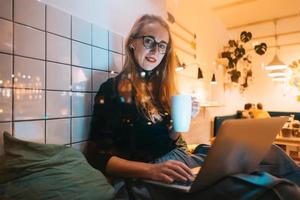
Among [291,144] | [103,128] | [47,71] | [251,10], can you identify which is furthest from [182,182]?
[251,10]

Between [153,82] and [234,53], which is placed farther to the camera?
[234,53]

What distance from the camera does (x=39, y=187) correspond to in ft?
1.86

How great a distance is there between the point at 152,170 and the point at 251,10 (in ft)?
9.25

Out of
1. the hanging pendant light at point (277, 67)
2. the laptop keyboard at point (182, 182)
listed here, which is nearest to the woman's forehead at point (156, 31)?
the laptop keyboard at point (182, 182)

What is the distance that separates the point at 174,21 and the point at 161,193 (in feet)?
5.39

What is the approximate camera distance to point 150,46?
1.06m

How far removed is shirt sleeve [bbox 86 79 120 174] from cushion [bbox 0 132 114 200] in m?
0.14

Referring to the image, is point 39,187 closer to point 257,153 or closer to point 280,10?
point 257,153

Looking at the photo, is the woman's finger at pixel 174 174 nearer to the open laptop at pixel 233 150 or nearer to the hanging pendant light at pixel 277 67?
the open laptop at pixel 233 150

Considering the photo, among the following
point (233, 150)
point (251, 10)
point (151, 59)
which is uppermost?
point (251, 10)

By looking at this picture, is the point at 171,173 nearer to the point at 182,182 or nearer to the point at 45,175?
the point at 182,182

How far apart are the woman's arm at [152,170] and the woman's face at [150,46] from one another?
47cm

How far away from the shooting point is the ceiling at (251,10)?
2625 millimetres

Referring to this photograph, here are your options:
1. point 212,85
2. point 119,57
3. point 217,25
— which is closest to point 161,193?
point 119,57
